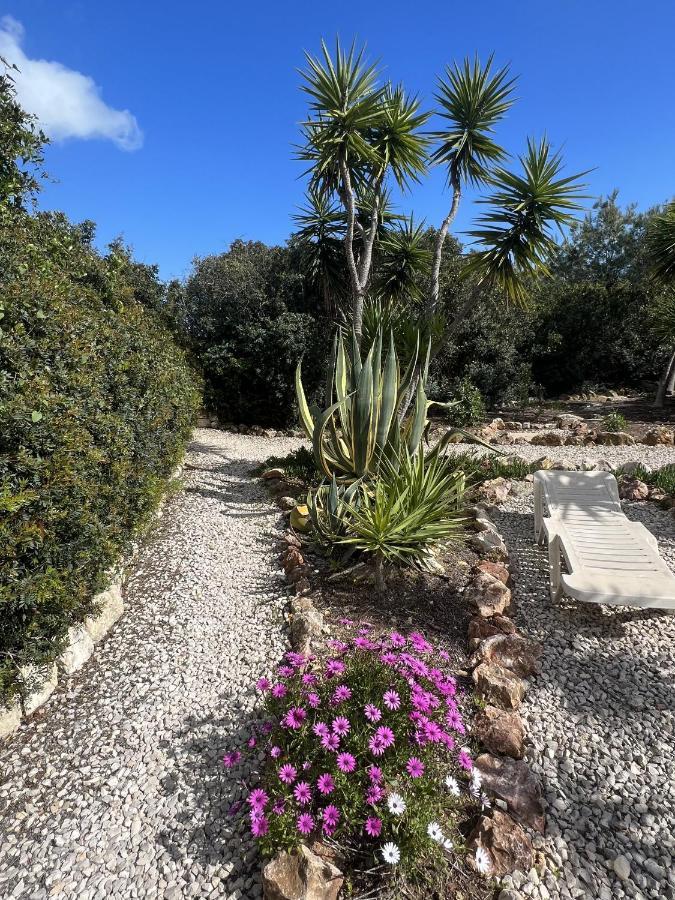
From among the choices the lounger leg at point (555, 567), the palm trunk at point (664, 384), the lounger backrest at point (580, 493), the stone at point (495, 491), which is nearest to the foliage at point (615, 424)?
the palm trunk at point (664, 384)

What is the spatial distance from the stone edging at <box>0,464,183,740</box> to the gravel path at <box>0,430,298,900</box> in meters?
0.06

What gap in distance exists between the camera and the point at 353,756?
69.3 inches

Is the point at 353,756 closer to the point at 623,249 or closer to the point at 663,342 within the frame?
the point at 663,342

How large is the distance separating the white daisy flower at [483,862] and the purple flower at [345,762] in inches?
19.8

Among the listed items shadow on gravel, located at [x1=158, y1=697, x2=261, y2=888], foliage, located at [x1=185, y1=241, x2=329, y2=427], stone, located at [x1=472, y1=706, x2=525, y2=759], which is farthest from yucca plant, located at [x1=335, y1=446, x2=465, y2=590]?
foliage, located at [x1=185, y1=241, x2=329, y2=427]

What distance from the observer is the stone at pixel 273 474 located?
6.12 meters

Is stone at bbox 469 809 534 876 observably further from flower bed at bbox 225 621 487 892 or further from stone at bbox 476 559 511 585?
stone at bbox 476 559 511 585

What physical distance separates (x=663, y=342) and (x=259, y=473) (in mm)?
13131

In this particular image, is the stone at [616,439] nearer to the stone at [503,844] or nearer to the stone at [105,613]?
the stone at [503,844]

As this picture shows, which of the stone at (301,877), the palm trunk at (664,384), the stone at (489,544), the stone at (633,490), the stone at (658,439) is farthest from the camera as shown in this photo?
the palm trunk at (664,384)

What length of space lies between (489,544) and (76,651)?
3.17 m

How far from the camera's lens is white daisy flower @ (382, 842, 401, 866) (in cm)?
152

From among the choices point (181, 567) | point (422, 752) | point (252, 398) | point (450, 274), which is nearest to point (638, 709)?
point (422, 752)

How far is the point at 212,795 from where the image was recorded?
6.50 ft
